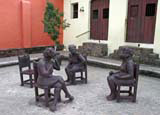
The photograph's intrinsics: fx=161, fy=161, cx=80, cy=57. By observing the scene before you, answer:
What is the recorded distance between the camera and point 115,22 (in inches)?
265

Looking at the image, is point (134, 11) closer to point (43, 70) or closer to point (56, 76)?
point (56, 76)

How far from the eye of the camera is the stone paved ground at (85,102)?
8.13 ft

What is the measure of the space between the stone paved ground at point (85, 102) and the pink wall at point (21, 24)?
3605mm

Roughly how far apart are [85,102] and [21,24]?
5667mm

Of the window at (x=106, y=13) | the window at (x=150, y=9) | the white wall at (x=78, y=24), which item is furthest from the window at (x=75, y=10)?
the window at (x=150, y=9)

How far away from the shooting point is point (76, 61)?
3783mm

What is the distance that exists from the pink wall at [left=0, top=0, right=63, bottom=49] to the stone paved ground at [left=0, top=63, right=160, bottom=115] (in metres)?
3.60

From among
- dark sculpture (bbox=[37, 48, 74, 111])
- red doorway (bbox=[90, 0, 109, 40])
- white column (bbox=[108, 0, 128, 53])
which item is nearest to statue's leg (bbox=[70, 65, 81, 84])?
dark sculpture (bbox=[37, 48, 74, 111])

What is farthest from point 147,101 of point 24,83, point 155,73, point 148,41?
point 148,41

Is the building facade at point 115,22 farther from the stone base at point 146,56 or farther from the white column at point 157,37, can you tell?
the stone base at point 146,56

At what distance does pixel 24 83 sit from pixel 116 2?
4910 millimetres

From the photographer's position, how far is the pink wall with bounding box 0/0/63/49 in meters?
6.71

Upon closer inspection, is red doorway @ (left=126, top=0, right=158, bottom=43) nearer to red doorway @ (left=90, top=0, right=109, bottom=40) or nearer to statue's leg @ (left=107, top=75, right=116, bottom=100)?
red doorway @ (left=90, top=0, right=109, bottom=40)

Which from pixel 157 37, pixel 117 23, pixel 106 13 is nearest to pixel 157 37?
pixel 157 37
